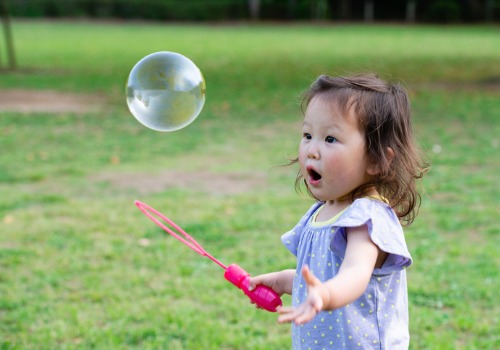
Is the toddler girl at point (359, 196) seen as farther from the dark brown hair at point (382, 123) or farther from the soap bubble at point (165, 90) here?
the soap bubble at point (165, 90)

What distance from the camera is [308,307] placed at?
1611mm

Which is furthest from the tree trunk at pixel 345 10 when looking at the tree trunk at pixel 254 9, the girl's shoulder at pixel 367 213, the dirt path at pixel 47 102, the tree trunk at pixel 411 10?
the girl's shoulder at pixel 367 213

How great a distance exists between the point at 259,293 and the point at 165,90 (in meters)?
1.02

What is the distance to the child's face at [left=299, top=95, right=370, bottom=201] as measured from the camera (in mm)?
1968

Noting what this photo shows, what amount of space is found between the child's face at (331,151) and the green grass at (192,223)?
542 millimetres

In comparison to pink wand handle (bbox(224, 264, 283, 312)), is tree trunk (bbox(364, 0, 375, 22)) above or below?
below

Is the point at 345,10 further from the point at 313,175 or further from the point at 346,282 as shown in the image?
the point at 346,282

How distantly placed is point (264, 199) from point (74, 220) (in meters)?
1.54

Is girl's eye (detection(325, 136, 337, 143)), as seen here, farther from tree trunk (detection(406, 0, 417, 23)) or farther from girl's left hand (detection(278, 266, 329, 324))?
tree trunk (detection(406, 0, 417, 23))

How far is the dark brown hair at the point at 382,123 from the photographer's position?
6.61ft

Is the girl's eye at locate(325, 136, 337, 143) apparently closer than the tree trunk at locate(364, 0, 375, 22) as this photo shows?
Yes

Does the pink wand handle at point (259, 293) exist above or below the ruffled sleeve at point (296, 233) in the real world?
below

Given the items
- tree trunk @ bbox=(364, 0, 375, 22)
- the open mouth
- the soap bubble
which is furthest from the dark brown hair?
tree trunk @ bbox=(364, 0, 375, 22)

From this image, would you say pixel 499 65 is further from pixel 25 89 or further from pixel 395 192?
pixel 395 192
